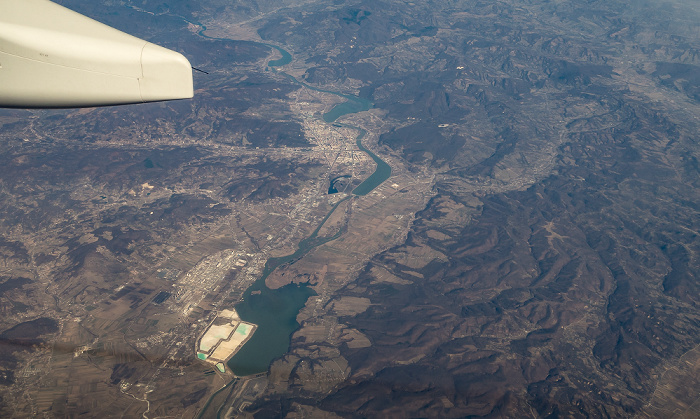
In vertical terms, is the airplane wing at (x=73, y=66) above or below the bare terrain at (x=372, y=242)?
above

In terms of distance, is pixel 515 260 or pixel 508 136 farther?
pixel 508 136

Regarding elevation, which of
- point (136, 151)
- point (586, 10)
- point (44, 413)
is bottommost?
point (136, 151)

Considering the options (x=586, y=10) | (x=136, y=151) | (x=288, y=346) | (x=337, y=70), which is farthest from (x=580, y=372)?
(x=586, y=10)

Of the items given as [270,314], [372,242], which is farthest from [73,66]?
[372,242]

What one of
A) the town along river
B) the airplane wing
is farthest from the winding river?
the airplane wing

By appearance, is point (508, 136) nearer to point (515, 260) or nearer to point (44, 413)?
point (515, 260)

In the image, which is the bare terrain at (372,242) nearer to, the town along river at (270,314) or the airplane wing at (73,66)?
the town along river at (270,314)

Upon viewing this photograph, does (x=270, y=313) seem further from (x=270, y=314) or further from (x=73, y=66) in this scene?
(x=73, y=66)

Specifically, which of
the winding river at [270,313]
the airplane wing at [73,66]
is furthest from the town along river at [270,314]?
the airplane wing at [73,66]

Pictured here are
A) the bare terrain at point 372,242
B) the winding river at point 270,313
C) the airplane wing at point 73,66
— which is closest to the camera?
the airplane wing at point 73,66
